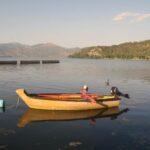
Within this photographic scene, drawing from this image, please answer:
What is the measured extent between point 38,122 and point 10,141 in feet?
20.5

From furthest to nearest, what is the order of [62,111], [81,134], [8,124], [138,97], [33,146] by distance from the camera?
1. [138,97]
2. [62,111]
3. [8,124]
4. [81,134]
5. [33,146]

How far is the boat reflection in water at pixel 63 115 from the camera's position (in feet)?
96.2

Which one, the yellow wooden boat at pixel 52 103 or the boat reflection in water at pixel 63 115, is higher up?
the yellow wooden boat at pixel 52 103

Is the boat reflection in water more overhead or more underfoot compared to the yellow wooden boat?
more underfoot

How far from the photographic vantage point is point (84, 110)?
111ft

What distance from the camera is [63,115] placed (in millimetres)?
31234

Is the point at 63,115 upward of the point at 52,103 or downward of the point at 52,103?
downward

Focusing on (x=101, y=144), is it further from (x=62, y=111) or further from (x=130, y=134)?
(x=62, y=111)

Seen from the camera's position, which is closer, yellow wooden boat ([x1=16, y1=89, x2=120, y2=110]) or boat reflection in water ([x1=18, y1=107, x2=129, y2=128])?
boat reflection in water ([x1=18, y1=107, x2=129, y2=128])

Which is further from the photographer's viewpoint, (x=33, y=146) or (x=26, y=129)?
(x=26, y=129)

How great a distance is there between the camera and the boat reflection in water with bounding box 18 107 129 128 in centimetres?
2931

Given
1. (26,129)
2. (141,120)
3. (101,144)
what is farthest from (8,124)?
(141,120)

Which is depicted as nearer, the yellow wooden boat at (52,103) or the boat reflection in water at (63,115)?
the boat reflection in water at (63,115)

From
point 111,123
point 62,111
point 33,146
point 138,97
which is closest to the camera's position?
point 33,146
